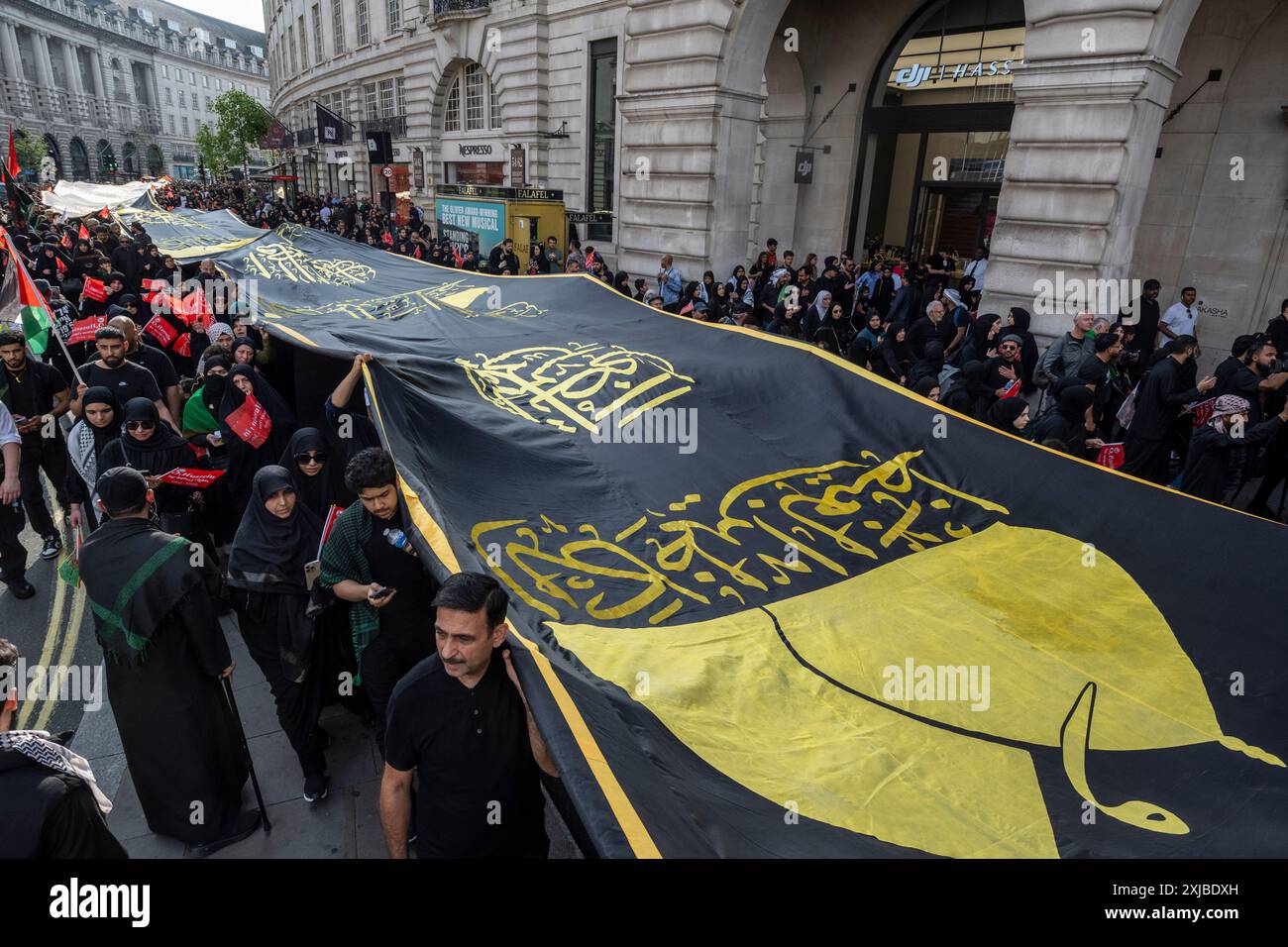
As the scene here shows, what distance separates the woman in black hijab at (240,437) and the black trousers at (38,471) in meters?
1.77

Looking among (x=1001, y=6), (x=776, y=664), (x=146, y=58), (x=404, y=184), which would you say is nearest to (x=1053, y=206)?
(x=1001, y=6)

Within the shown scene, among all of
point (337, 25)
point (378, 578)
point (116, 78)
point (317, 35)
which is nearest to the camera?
point (378, 578)

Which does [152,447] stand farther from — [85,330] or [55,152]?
[55,152]

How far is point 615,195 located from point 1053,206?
12.3 metres

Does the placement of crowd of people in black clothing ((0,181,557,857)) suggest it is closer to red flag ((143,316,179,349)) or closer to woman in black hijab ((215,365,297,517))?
woman in black hijab ((215,365,297,517))

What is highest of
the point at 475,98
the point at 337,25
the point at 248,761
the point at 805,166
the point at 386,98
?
the point at 337,25

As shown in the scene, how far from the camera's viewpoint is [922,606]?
3.42 m

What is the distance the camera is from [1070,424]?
243 inches

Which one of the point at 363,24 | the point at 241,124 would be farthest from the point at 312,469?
the point at 241,124

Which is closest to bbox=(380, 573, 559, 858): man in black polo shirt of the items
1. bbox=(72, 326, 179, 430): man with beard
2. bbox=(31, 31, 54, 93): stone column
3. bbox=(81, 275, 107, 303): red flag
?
bbox=(72, 326, 179, 430): man with beard

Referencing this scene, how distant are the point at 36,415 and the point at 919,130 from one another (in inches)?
657

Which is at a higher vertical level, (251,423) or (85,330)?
(85,330)

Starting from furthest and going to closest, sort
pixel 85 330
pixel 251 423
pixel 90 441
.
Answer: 1. pixel 85 330
2. pixel 251 423
3. pixel 90 441
